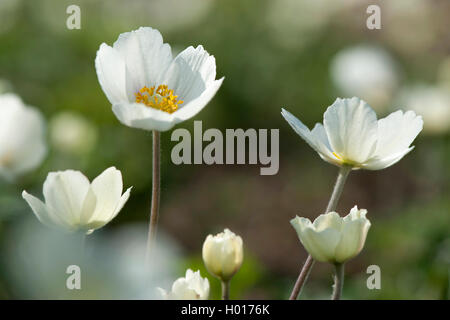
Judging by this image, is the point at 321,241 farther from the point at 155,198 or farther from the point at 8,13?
the point at 8,13

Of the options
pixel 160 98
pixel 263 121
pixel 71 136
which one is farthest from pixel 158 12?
pixel 160 98

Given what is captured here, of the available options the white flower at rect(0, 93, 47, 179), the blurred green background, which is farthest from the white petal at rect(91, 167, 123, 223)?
the blurred green background

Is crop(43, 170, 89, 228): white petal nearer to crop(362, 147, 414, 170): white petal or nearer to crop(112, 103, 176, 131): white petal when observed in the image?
crop(112, 103, 176, 131): white petal

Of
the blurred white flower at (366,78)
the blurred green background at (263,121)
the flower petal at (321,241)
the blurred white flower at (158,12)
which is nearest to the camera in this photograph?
the flower petal at (321,241)

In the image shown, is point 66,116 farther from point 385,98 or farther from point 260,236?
point 385,98

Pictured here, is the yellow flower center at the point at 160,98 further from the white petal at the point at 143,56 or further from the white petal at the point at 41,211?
the white petal at the point at 41,211

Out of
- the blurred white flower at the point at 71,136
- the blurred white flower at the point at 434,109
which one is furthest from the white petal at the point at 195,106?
the blurred white flower at the point at 434,109
